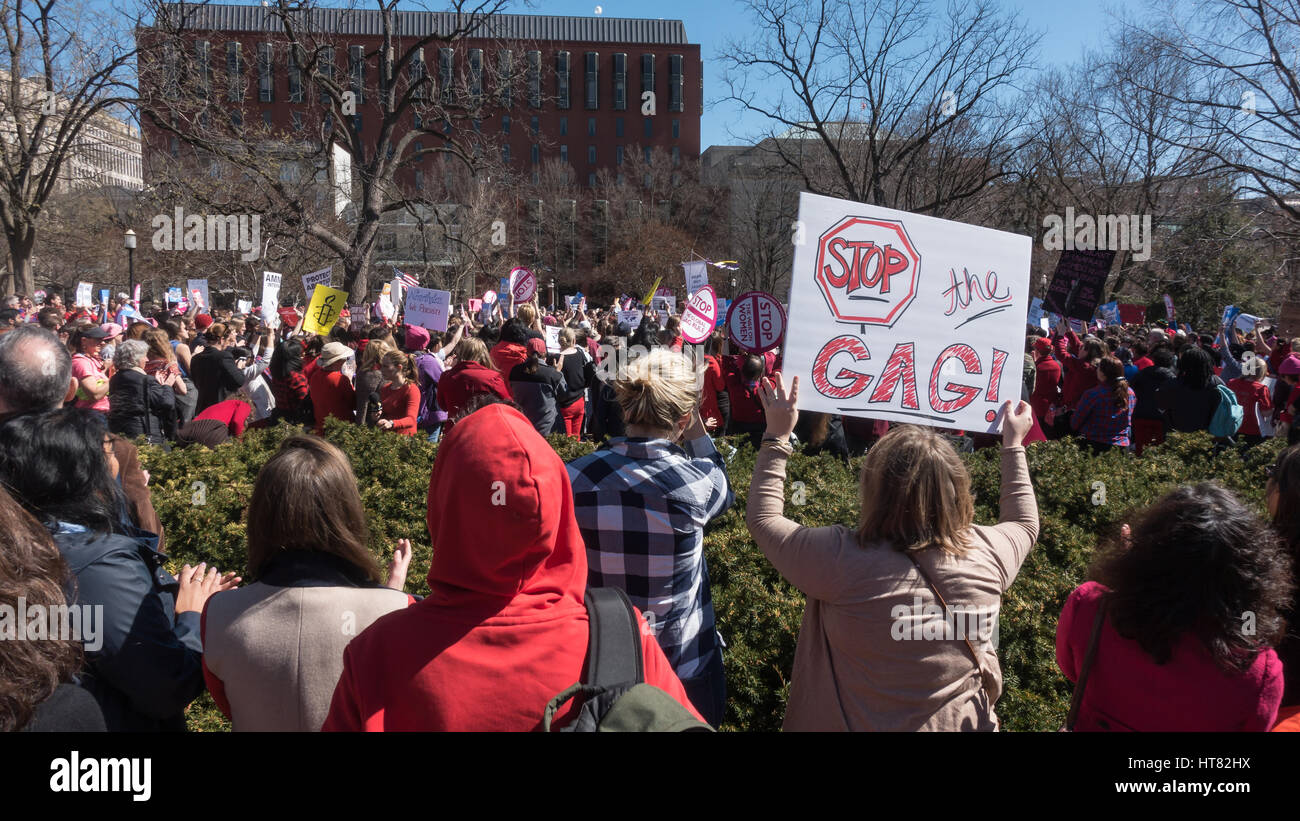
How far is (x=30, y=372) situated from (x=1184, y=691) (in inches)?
158

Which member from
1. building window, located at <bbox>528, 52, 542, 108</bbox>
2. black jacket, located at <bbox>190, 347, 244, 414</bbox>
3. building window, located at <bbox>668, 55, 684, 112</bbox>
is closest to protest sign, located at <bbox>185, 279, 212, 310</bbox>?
building window, located at <bbox>528, 52, 542, 108</bbox>

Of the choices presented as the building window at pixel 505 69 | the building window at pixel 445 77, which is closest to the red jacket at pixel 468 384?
the building window at pixel 505 69

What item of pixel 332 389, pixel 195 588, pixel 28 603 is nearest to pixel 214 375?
pixel 332 389

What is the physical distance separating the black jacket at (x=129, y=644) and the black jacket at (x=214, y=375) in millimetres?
7431

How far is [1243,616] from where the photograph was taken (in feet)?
6.82

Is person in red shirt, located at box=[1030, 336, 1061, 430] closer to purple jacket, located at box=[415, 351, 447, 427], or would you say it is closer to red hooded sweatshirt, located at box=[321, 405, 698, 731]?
purple jacket, located at box=[415, 351, 447, 427]

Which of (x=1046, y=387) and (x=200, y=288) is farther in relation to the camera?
(x=200, y=288)

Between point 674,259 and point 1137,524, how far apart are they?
53.3 meters

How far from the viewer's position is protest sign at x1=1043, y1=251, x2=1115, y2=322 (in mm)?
11500

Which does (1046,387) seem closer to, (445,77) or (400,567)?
(400,567)

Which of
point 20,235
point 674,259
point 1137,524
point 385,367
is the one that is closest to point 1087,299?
point 385,367

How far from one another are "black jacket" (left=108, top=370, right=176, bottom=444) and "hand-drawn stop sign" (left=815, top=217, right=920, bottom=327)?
19.3 ft

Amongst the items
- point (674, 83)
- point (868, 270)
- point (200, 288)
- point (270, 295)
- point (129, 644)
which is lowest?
point (129, 644)

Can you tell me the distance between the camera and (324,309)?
10.6 m
